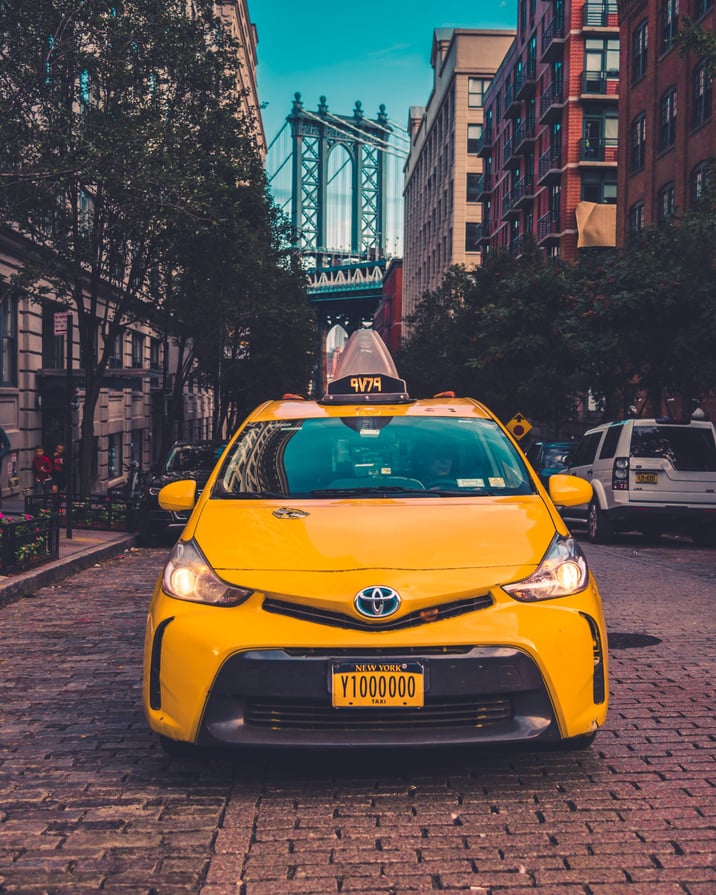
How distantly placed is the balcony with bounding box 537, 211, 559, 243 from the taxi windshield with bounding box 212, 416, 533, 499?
44.3 meters

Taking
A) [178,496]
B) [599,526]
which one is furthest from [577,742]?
[599,526]

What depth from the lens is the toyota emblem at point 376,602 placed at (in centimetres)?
419

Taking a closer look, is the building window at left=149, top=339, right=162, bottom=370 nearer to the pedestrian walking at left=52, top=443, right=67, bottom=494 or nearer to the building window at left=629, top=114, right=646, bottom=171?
the pedestrian walking at left=52, top=443, right=67, bottom=494

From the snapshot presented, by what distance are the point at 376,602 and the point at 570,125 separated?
155 feet

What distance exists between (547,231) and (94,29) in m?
36.1

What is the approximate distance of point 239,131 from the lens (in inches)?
878

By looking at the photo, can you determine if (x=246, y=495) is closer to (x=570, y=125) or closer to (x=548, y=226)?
(x=570, y=125)

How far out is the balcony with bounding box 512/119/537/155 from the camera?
54281 mm

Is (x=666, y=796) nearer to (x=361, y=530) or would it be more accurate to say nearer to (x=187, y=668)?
(x=361, y=530)

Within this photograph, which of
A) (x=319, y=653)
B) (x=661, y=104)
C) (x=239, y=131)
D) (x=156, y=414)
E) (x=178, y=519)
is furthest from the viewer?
(x=156, y=414)

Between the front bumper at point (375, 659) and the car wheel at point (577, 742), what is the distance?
0.08 m

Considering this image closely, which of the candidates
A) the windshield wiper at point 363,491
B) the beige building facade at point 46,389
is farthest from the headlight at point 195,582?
the beige building facade at point 46,389

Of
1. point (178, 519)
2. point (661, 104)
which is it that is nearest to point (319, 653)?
point (178, 519)

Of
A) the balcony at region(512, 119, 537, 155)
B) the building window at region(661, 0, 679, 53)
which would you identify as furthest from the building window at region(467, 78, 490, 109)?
the building window at region(661, 0, 679, 53)
